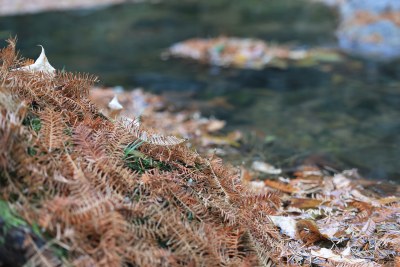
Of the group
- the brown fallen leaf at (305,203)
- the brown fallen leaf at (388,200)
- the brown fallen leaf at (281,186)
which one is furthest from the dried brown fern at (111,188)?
the brown fallen leaf at (388,200)

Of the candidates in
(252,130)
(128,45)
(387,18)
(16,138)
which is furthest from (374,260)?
(387,18)

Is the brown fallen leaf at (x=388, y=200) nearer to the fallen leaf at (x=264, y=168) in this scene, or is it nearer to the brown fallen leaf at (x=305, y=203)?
the brown fallen leaf at (x=305, y=203)

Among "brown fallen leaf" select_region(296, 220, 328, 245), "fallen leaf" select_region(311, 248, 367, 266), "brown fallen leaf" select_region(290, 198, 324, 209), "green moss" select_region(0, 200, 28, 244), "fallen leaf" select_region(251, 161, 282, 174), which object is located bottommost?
"fallen leaf" select_region(251, 161, 282, 174)

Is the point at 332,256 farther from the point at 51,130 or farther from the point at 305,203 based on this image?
the point at 51,130

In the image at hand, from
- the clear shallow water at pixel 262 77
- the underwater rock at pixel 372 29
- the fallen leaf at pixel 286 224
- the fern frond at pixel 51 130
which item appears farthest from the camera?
the underwater rock at pixel 372 29

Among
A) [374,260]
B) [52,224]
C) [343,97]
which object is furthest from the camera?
[343,97]

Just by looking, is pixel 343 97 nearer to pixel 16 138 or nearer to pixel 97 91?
pixel 97 91

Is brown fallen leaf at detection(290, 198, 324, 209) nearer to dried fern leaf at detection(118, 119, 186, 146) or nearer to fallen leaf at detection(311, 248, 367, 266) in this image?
fallen leaf at detection(311, 248, 367, 266)

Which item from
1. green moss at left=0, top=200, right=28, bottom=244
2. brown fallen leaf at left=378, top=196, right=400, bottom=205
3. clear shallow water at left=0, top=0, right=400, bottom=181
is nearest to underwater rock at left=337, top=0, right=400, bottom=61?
clear shallow water at left=0, top=0, right=400, bottom=181
